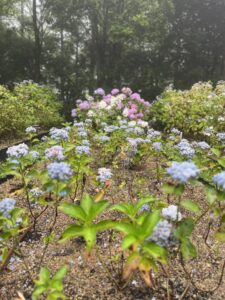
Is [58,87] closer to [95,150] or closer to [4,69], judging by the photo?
[4,69]

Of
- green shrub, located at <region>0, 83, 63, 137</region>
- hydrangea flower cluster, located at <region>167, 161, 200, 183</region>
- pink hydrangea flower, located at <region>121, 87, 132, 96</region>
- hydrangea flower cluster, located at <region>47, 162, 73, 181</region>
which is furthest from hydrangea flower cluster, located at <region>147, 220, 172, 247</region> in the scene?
pink hydrangea flower, located at <region>121, 87, 132, 96</region>

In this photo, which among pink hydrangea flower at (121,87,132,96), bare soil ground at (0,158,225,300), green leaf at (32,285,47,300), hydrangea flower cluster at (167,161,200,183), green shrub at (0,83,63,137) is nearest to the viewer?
hydrangea flower cluster at (167,161,200,183)

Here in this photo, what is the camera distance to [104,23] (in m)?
13.9

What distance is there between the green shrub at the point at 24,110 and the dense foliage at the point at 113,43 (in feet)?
11.3

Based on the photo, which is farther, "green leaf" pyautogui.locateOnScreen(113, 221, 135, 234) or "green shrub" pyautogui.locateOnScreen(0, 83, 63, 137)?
"green shrub" pyautogui.locateOnScreen(0, 83, 63, 137)

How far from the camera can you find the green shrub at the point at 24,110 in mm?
6907

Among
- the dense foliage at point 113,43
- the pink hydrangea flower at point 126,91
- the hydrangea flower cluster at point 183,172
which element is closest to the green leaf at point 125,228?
the hydrangea flower cluster at point 183,172

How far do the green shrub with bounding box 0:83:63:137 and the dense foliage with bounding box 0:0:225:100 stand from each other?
3.45m

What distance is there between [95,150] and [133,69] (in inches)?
418

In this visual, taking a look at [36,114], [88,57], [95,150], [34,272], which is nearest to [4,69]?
[88,57]

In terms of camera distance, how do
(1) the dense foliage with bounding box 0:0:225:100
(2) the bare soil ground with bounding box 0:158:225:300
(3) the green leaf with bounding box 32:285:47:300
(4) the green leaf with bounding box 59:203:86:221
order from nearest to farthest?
1. (3) the green leaf with bounding box 32:285:47:300
2. (4) the green leaf with bounding box 59:203:86:221
3. (2) the bare soil ground with bounding box 0:158:225:300
4. (1) the dense foliage with bounding box 0:0:225:100

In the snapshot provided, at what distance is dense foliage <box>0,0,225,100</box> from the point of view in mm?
13500

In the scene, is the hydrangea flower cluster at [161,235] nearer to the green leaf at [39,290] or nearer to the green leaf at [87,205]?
the green leaf at [87,205]

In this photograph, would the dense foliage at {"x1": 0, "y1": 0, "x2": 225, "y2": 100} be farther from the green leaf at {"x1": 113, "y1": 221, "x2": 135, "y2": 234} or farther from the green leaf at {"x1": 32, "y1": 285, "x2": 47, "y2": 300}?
the green leaf at {"x1": 32, "y1": 285, "x2": 47, "y2": 300}
